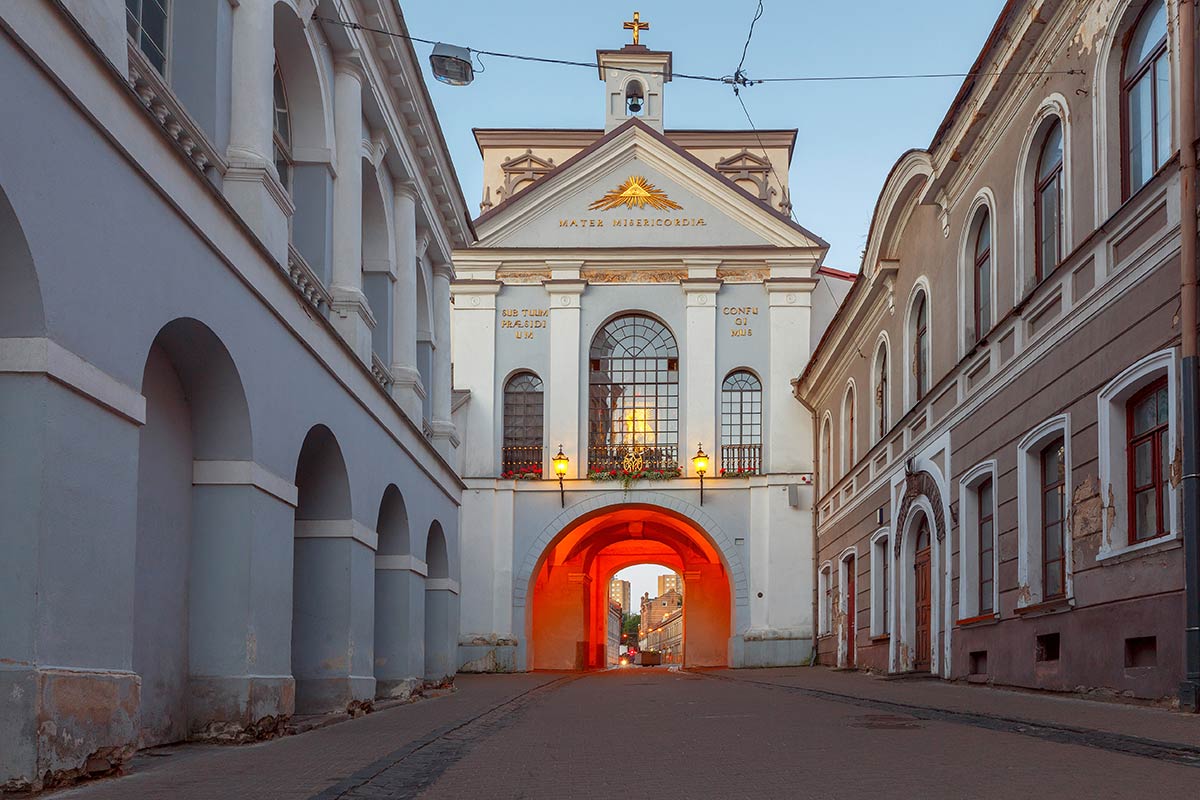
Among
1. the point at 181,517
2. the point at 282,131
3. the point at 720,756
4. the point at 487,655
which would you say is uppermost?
the point at 282,131

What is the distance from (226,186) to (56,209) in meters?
4.15

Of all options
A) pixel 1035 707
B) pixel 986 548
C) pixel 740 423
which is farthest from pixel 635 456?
pixel 1035 707

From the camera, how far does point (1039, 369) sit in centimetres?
1524

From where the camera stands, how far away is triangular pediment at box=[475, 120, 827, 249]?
34.9 metres

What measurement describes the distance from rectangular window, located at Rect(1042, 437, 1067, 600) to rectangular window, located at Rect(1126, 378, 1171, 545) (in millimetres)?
1676

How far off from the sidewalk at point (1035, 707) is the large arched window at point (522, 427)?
50.4ft

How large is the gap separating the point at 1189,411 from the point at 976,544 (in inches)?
290

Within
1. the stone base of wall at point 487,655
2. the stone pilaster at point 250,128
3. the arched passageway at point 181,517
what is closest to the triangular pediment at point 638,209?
the stone base of wall at point 487,655

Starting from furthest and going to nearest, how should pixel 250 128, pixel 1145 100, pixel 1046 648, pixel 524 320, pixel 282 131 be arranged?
pixel 524 320
pixel 1046 648
pixel 282 131
pixel 1145 100
pixel 250 128

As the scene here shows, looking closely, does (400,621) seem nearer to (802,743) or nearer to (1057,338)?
(1057,338)

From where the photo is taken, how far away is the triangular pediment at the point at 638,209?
115ft

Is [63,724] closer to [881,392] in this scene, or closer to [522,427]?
[881,392]

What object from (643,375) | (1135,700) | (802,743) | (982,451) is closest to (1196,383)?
(1135,700)

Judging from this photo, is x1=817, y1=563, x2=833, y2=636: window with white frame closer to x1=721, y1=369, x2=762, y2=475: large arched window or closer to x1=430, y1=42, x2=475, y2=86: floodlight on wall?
x1=721, y1=369, x2=762, y2=475: large arched window
